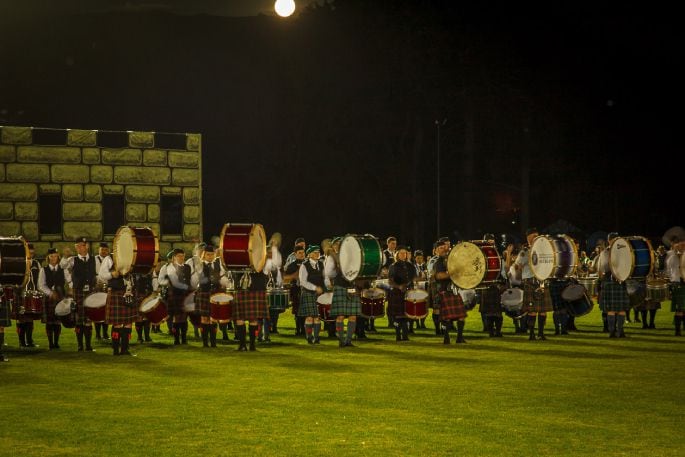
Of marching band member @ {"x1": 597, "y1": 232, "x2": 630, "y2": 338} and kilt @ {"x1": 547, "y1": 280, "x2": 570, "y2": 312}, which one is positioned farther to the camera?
A: kilt @ {"x1": 547, "y1": 280, "x2": 570, "y2": 312}

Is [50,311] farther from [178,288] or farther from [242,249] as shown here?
[242,249]

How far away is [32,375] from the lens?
36.5 feet

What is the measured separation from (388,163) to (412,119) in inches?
74.9

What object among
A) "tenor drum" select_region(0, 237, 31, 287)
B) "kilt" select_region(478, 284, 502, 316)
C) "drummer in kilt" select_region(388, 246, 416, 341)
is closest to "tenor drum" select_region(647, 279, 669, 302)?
"kilt" select_region(478, 284, 502, 316)

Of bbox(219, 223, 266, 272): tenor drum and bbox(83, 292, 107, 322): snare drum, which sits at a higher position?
bbox(219, 223, 266, 272): tenor drum

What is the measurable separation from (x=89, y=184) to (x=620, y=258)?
12259 mm

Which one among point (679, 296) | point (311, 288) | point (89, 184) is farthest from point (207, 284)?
point (89, 184)

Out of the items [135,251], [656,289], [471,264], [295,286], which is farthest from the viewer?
[295,286]

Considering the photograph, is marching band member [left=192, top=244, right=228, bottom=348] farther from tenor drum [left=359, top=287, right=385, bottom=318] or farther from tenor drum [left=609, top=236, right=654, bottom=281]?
tenor drum [left=609, top=236, right=654, bottom=281]

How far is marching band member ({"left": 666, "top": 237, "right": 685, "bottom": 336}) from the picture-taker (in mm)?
15883

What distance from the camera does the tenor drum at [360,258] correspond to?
1405 cm

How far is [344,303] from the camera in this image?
14039 mm

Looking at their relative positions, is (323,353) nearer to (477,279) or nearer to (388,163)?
(477,279)

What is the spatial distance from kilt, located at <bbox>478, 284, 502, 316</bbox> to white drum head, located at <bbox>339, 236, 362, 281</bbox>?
2692 mm
